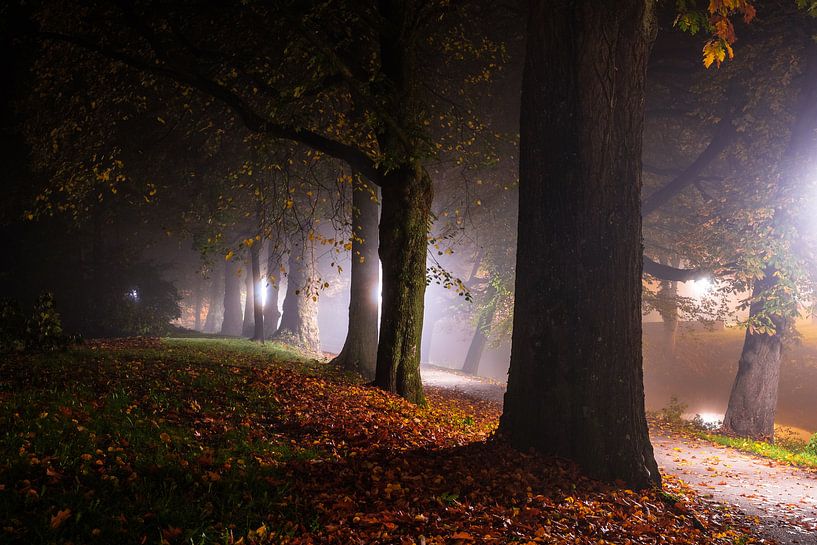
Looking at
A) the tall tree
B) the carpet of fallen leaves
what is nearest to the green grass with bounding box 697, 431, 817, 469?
the carpet of fallen leaves

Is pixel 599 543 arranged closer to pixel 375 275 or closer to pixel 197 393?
pixel 197 393

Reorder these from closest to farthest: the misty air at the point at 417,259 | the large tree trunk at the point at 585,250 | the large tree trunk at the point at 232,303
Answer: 1. the misty air at the point at 417,259
2. the large tree trunk at the point at 585,250
3. the large tree trunk at the point at 232,303

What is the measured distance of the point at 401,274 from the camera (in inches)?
385

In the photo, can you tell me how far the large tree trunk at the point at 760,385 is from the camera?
48.1 feet

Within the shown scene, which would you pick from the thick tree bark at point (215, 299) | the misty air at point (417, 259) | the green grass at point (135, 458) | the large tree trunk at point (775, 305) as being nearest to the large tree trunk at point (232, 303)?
the thick tree bark at point (215, 299)

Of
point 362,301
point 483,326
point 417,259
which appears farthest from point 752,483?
point 483,326

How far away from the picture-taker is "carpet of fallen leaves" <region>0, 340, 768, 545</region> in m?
3.87

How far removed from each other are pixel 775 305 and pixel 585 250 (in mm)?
10011

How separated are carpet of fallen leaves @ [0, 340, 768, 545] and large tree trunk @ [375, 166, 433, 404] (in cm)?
219

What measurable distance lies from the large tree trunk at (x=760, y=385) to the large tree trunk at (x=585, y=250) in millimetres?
10772

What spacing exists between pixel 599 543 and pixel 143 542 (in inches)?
135

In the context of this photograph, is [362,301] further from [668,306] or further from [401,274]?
[668,306]

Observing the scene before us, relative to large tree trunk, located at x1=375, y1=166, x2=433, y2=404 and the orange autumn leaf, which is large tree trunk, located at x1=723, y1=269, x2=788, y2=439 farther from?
the orange autumn leaf

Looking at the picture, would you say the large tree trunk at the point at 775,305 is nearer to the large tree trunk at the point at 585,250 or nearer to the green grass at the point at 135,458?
the large tree trunk at the point at 585,250
